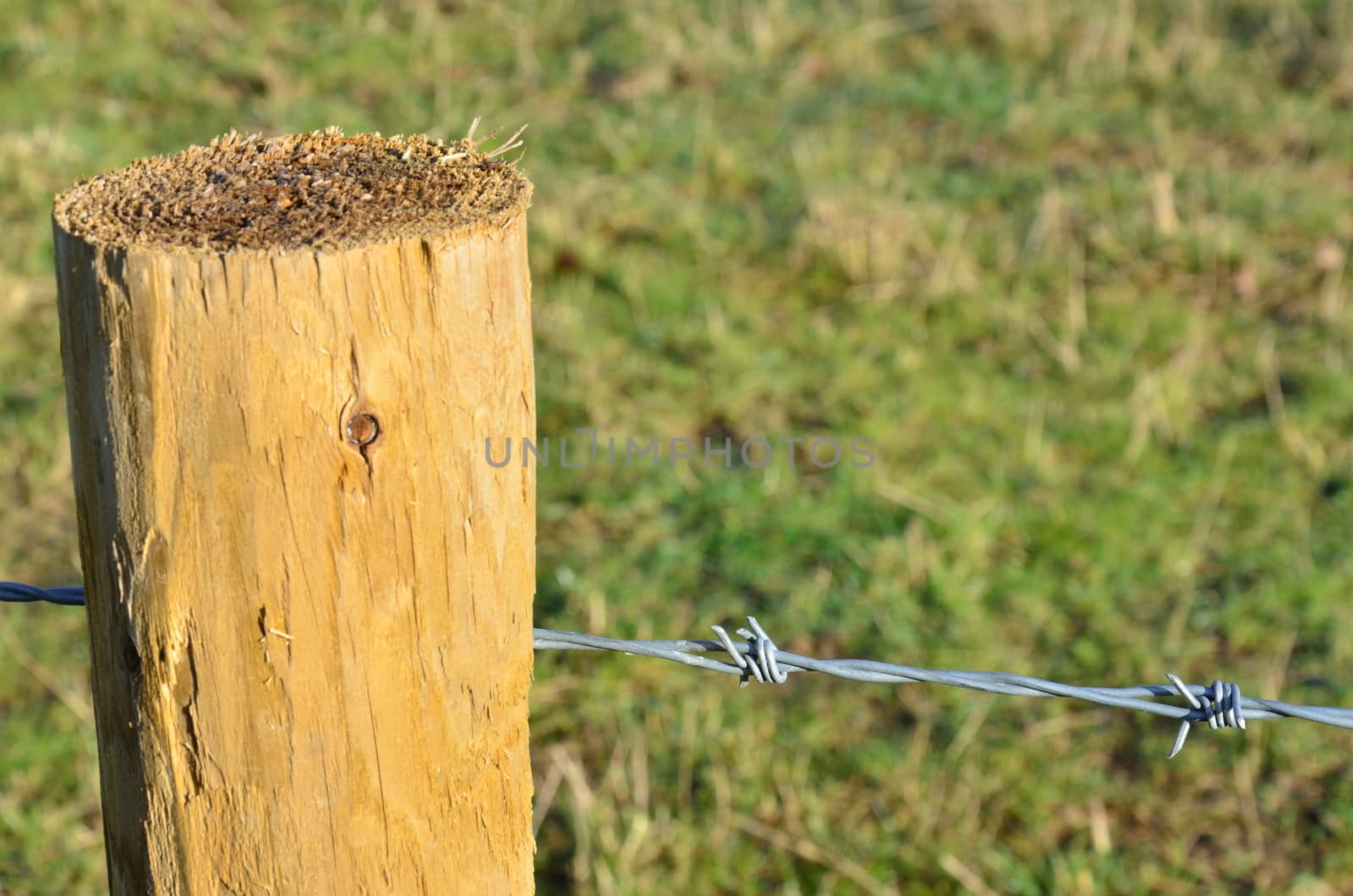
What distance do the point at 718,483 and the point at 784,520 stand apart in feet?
0.71

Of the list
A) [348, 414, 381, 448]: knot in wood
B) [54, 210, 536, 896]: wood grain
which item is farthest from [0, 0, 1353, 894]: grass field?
[348, 414, 381, 448]: knot in wood

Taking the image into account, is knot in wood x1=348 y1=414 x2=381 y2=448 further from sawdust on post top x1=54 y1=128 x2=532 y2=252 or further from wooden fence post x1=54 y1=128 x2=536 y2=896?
sawdust on post top x1=54 y1=128 x2=532 y2=252

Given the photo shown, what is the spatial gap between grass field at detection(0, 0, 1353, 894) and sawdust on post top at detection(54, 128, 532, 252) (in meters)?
1.59

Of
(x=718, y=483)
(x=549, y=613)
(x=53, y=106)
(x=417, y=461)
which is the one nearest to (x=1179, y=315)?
(x=718, y=483)

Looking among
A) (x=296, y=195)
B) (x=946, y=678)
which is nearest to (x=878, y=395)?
(x=946, y=678)

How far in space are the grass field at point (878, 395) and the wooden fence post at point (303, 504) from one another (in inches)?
52.5

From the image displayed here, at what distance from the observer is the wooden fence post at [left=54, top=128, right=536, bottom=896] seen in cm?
103

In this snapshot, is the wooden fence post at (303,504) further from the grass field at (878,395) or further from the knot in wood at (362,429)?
the grass field at (878,395)

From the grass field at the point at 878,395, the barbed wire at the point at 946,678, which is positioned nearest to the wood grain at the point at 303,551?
the barbed wire at the point at 946,678

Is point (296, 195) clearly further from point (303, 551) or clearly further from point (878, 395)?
point (878, 395)

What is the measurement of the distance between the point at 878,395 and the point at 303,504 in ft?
9.28

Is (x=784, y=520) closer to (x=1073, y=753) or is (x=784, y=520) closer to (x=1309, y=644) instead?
(x=1073, y=753)

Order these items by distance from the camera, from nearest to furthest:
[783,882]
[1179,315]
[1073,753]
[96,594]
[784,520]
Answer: [96,594] → [783,882] → [1073,753] → [784,520] → [1179,315]

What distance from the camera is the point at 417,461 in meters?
1.10
